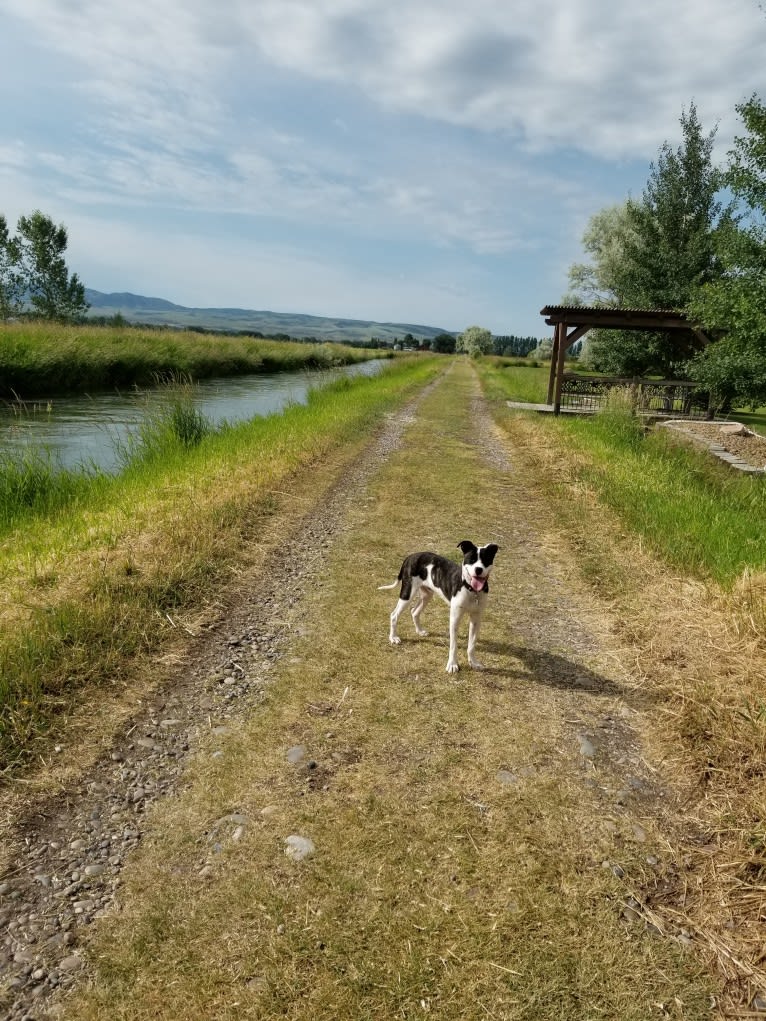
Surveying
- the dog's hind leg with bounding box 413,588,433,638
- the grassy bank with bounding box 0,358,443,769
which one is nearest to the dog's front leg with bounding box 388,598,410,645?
the dog's hind leg with bounding box 413,588,433,638

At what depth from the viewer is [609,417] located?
13211mm

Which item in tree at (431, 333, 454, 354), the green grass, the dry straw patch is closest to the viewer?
the dry straw patch

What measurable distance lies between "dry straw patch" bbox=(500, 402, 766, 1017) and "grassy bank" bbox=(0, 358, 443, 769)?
123 inches

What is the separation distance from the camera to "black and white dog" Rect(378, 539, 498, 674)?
11.9 feet

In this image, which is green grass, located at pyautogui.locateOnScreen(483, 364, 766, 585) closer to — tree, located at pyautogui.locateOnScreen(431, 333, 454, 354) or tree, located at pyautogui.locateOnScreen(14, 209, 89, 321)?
tree, located at pyautogui.locateOnScreen(14, 209, 89, 321)

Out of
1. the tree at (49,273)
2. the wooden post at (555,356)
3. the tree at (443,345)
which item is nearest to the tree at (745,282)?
the wooden post at (555,356)

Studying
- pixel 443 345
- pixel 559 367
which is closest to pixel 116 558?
pixel 559 367

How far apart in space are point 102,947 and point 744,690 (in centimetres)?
326

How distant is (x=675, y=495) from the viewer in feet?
24.1

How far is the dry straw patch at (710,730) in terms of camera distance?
87.1 inches

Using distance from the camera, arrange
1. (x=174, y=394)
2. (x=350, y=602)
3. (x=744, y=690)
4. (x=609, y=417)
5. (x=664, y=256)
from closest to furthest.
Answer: (x=744, y=690) < (x=350, y=602) < (x=174, y=394) < (x=609, y=417) < (x=664, y=256)

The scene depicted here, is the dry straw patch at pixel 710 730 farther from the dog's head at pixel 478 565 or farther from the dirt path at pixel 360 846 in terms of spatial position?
the dog's head at pixel 478 565

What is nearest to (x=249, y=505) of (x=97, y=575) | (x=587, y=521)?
(x=97, y=575)

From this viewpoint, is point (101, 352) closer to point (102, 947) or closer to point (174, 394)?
point (174, 394)
